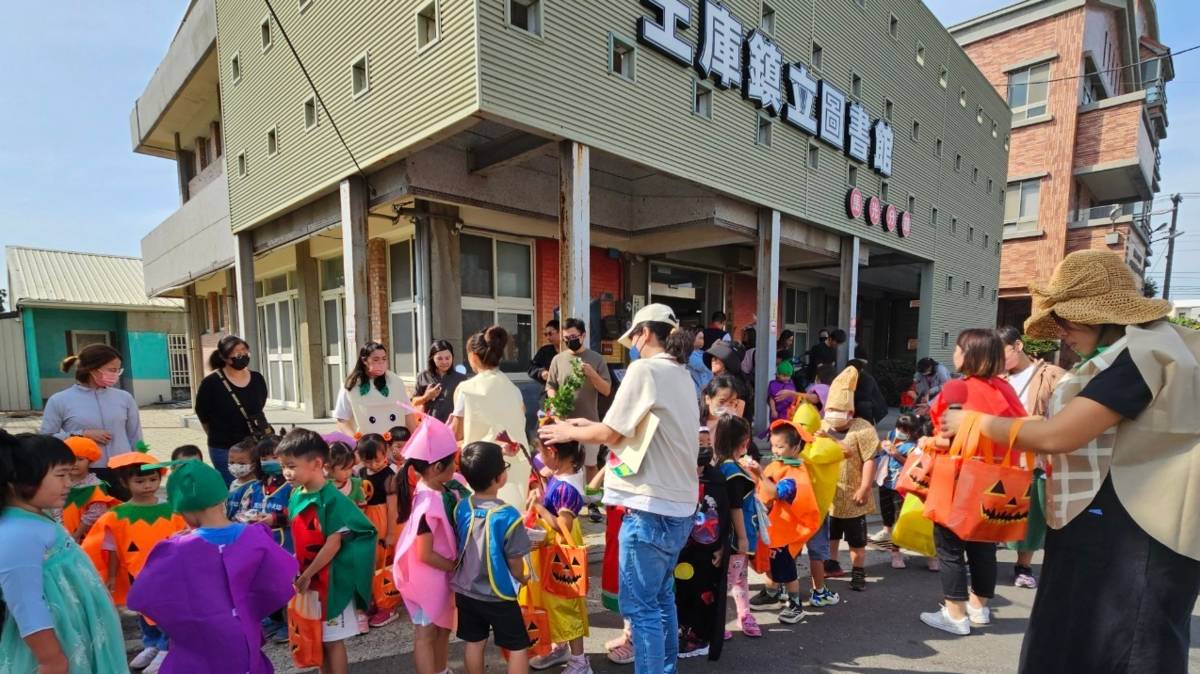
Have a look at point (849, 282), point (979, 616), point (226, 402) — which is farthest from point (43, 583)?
point (849, 282)

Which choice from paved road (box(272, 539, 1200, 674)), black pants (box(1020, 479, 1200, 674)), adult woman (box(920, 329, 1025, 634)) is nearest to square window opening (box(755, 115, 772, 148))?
adult woman (box(920, 329, 1025, 634))

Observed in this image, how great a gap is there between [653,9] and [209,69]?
36.6 feet

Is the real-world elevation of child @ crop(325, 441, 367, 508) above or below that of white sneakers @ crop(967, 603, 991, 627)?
above

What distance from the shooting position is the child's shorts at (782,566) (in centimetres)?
331

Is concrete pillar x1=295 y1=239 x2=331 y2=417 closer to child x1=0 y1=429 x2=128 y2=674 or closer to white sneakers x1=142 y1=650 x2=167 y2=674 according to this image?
white sneakers x1=142 y1=650 x2=167 y2=674

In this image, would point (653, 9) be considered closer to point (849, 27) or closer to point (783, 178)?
point (783, 178)

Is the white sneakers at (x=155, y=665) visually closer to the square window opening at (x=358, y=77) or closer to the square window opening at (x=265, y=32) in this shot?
the square window opening at (x=358, y=77)

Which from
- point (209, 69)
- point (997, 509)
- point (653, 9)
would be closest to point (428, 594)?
point (997, 509)

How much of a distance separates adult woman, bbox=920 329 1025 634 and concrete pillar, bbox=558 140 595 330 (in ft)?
13.3

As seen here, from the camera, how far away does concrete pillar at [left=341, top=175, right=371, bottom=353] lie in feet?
Result: 23.9

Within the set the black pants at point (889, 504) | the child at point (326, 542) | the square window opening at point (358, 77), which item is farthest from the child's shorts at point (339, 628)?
the square window opening at point (358, 77)

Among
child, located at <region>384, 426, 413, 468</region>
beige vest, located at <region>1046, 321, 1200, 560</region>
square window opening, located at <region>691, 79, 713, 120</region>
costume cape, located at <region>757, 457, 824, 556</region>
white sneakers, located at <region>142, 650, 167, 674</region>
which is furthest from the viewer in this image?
square window opening, located at <region>691, 79, 713, 120</region>

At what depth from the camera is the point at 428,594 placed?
2.30 metres

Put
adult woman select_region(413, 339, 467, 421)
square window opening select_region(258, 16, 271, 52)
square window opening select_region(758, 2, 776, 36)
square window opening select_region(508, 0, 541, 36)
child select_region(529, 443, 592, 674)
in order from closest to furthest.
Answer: child select_region(529, 443, 592, 674) < adult woman select_region(413, 339, 467, 421) < square window opening select_region(508, 0, 541, 36) < square window opening select_region(758, 2, 776, 36) < square window opening select_region(258, 16, 271, 52)
